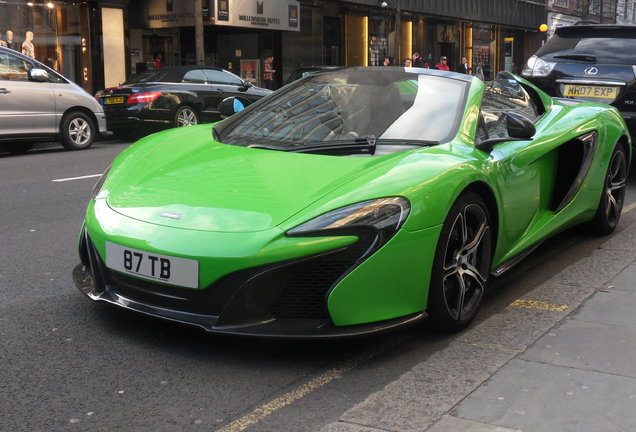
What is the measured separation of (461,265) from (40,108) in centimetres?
1025

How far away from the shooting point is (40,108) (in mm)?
12633

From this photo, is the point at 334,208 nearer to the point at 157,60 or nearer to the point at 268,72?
the point at 157,60

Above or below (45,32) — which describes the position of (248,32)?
above

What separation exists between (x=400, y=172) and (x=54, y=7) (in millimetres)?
19333

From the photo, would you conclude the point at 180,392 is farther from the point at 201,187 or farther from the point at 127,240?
the point at 201,187

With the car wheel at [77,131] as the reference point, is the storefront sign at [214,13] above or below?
above

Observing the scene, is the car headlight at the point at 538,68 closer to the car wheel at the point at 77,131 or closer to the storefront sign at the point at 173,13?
the car wheel at the point at 77,131

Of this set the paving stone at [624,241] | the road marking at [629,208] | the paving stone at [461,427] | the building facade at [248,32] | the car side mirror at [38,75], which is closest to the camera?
the paving stone at [461,427]

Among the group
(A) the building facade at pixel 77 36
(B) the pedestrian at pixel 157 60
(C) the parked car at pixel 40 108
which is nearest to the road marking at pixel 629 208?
(C) the parked car at pixel 40 108

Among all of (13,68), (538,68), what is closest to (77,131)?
(13,68)

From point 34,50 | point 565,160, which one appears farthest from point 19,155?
point 565,160

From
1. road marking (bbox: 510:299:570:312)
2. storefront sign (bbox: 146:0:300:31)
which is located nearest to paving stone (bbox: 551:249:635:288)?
road marking (bbox: 510:299:570:312)

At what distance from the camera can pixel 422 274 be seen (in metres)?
3.55

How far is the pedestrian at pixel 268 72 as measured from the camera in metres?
27.0
